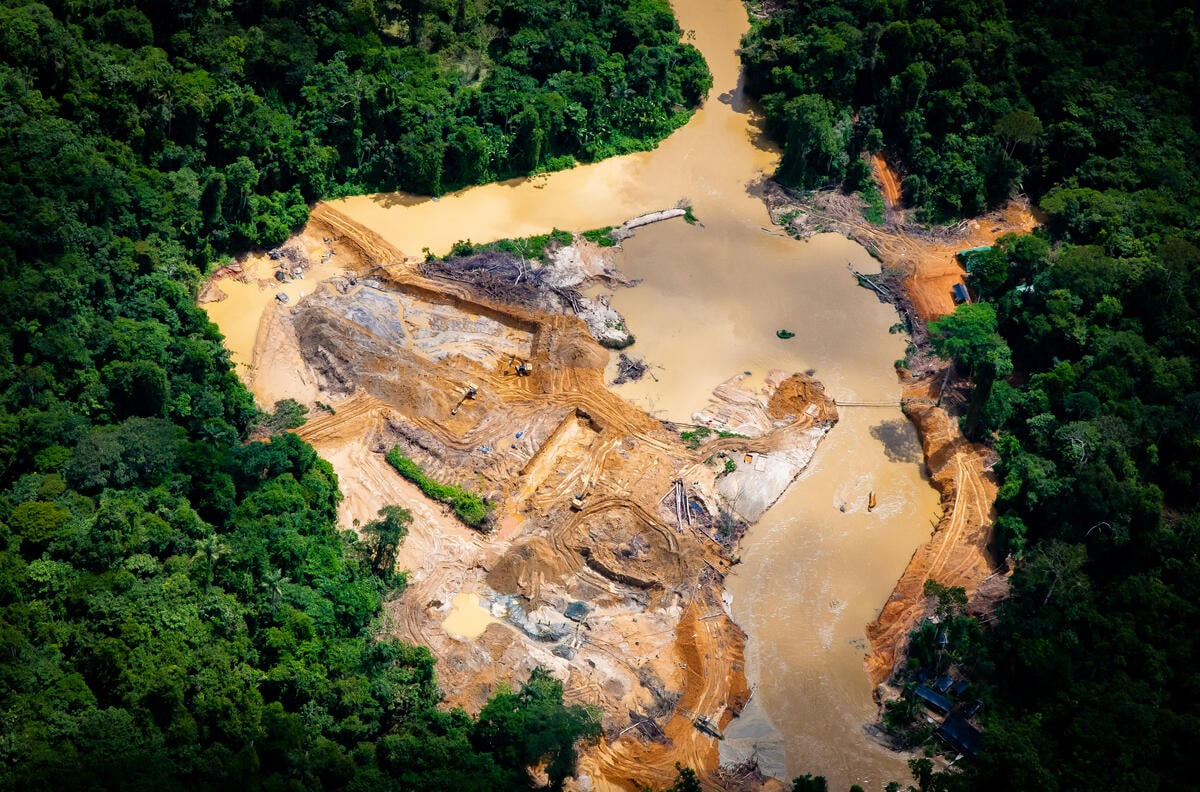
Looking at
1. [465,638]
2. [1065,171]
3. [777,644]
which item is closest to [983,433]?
[777,644]

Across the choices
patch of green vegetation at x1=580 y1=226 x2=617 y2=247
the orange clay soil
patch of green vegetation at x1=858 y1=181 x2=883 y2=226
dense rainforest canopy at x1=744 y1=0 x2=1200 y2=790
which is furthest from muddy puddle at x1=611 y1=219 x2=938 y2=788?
dense rainforest canopy at x1=744 y1=0 x2=1200 y2=790

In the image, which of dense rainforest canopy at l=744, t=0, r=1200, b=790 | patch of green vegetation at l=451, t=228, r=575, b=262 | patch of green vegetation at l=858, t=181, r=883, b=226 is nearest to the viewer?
dense rainforest canopy at l=744, t=0, r=1200, b=790

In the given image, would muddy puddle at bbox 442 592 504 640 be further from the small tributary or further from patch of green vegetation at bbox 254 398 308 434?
patch of green vegetation at bbox 254 398 308 434

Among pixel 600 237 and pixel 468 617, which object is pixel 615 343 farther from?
pixel 468 617

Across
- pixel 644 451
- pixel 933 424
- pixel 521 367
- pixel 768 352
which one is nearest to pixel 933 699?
pixel 933 424

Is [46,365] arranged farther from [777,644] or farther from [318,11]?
[777,644]

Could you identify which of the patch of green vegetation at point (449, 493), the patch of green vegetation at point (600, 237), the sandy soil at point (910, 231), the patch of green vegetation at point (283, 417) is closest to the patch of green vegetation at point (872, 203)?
the sandy soil at point (910, 231)
